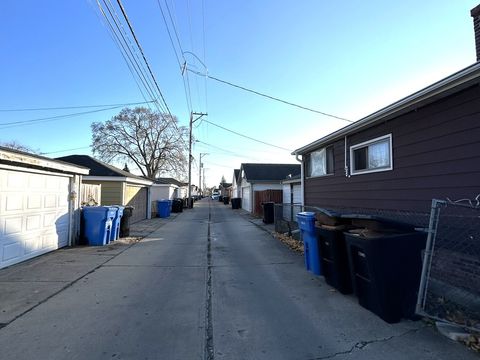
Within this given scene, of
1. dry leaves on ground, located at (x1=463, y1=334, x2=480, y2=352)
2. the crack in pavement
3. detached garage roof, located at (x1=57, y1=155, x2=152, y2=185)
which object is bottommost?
the crack in pavement

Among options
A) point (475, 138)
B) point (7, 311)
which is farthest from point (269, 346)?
point (475, 138)

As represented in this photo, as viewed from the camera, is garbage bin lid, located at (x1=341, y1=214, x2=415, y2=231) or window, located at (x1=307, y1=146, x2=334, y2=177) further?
window, located at (x1=307, y1=146, x2=334, y2=177)

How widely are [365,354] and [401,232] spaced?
1.91 meters

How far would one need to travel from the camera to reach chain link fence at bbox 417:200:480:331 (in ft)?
13.6

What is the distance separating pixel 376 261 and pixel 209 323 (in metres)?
2.28

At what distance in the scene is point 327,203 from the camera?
1036 centimetres

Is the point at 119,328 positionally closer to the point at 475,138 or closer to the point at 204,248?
the point at 475,138

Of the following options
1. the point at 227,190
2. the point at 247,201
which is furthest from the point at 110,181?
the point at 227,190

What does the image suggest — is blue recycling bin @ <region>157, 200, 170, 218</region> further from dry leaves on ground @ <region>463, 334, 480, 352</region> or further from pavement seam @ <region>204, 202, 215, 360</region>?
dry leaves on ground @ <region>463, 334, 480, 352</region>

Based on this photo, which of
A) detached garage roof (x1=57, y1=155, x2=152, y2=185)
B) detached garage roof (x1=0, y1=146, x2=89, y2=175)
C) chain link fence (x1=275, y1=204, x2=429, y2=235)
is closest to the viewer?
chain link fence (x1=275, y1=204, x2=429, y2=235)

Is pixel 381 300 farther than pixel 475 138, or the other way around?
pixel 475 138

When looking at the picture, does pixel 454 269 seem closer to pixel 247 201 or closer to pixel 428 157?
pixel 428 157

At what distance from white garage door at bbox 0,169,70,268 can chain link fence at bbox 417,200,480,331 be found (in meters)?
7.96

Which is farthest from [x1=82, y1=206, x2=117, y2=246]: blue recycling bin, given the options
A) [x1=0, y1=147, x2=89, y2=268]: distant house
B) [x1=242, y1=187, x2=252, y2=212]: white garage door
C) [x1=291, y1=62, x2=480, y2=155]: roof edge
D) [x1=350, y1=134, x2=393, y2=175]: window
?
[x1=242, y1=187, x2=252, y2=212]: white garage door
